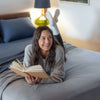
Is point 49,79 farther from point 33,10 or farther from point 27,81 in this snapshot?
point 33,10

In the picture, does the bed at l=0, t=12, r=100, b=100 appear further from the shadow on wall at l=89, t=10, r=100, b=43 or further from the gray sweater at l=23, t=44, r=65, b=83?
the shadow on wall at l=89, t=10, r=100, b=43

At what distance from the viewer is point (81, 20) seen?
341 cm

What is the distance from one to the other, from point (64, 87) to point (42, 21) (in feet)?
6.98

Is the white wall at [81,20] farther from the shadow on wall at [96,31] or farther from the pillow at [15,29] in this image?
the pillow at [15,29]

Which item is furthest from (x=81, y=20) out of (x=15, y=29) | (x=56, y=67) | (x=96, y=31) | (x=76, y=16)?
(x=56, y=67)

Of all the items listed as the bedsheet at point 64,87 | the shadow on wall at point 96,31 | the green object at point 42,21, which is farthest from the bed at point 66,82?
the green object at point 42,21

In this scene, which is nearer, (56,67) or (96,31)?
(56,67)

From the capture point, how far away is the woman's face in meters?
1.74

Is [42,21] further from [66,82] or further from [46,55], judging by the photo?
[66,82]

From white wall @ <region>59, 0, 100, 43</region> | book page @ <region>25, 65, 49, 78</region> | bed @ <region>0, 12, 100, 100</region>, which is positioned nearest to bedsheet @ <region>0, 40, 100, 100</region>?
bed @ <region>0, 12, 100, 100</region>

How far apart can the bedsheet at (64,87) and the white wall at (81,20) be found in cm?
126

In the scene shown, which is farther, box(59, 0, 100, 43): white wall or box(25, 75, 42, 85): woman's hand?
box(59, 0, 100, 43): white wall

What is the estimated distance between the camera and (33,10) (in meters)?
3.85

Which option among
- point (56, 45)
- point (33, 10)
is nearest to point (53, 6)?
point (33, 10)
